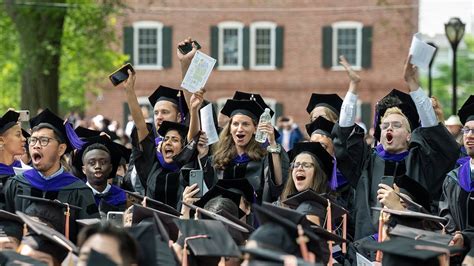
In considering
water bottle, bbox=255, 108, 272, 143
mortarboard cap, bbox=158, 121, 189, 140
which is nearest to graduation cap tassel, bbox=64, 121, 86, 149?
mortarboard cap, bbox=158, 121, 189, 140

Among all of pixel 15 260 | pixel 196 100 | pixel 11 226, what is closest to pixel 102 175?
pixel 196 100

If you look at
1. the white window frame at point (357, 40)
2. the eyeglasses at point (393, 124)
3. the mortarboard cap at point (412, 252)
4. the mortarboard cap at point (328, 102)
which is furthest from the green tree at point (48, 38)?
the mortarboard cap at point (412, 252)

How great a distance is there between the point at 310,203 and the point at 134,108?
263 cm

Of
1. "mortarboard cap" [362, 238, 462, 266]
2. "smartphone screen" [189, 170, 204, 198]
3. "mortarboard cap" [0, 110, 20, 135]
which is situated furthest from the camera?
"smartphone screen" [189, 170, 204, 198]

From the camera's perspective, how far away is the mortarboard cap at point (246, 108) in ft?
40.9

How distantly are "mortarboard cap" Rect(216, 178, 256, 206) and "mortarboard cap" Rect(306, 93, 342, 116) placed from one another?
2.21 meters

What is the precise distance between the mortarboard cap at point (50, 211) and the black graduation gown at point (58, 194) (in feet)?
1.43

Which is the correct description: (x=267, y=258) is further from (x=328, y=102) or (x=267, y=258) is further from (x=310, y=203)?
(x=328, y=102)

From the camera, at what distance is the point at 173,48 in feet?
152

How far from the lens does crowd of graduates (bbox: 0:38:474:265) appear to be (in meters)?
8.57

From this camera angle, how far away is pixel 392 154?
1207 centimetres

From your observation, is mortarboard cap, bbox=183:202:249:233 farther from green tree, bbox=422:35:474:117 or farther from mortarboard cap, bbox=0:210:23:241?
green tree, bbox=422:35:474:117

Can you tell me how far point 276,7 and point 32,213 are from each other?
36.4 m

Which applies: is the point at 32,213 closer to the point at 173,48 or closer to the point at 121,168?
the point at 121,168
